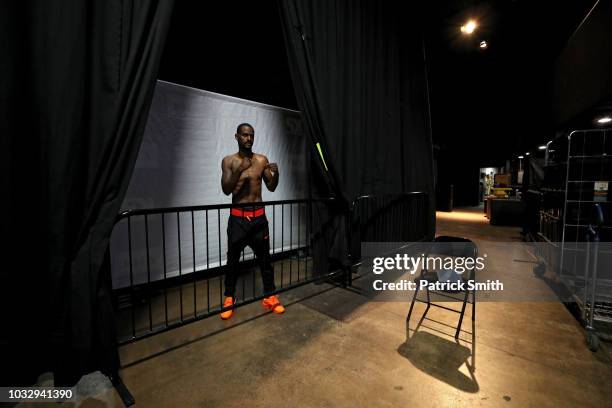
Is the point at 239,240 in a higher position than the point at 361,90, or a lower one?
lower

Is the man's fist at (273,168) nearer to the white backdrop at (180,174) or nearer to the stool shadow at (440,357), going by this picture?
the white backdrop at (180,174)

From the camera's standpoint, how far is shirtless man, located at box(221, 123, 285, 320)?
3.08 metres

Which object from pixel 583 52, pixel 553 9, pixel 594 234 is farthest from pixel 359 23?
pixel 583 52

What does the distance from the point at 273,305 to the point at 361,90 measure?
3.25 meters

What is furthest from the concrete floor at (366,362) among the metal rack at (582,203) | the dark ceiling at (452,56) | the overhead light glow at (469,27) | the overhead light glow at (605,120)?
the overhead light glow at (605,120)

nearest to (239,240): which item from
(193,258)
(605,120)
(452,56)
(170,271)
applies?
(193,258)

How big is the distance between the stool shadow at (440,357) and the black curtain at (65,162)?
2241 mm

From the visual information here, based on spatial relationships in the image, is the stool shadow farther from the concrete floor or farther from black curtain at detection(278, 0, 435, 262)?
black curtain at detection(278, 0, 435, 262)

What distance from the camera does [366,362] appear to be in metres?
2.27

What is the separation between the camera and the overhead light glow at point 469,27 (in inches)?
246

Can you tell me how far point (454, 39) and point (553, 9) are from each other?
6.08 ft

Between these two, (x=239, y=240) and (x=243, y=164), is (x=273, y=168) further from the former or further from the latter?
(x=239, y=240)

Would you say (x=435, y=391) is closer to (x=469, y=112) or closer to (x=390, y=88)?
(x=390, y=88)

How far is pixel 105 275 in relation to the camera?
189 cm
